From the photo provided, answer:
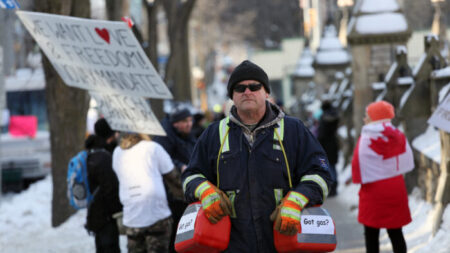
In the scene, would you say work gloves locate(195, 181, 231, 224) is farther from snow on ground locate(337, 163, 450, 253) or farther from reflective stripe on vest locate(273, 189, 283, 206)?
snow on ground locate(337, 163, 450, 253)

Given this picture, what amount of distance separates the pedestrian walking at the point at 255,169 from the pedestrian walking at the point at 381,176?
9.18ft

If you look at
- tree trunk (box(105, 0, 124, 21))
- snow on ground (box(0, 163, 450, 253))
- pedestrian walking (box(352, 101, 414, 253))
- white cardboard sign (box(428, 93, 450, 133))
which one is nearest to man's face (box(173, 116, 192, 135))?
pedestrian walking (box(352, 101, 414, 253))

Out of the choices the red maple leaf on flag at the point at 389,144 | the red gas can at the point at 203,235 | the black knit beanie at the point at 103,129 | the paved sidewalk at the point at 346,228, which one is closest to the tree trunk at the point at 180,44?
the paved sidewalk at the point at 346,228

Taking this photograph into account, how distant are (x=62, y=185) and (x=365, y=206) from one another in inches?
229

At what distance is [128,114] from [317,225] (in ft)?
11.1

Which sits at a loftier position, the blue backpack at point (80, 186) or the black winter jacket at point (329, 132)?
the blue backpack at point (80, 186)

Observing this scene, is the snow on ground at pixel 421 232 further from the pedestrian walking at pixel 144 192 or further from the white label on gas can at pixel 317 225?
the white label on gas can at pixel 317 225

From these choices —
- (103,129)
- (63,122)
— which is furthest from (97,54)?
(63,122)

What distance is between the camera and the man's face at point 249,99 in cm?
468

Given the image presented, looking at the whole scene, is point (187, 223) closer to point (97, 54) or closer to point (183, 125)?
point (97, 54)

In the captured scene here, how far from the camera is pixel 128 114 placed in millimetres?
7555

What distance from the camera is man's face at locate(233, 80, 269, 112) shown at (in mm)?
4676

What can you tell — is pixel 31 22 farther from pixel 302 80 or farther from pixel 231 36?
pixel 231 36

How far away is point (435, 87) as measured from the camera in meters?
11.1
